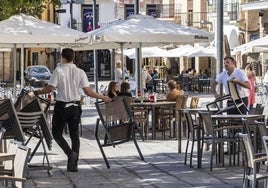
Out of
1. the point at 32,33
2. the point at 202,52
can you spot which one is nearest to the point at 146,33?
the point at 32,33

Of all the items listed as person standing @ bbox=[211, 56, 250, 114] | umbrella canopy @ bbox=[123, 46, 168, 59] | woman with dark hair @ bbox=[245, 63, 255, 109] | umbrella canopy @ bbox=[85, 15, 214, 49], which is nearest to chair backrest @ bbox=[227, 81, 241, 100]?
person standing @ bbox=[211, 56, 250, 114]

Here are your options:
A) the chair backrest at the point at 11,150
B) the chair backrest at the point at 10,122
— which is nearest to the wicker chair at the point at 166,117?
the chair backrest at the point at 10,122

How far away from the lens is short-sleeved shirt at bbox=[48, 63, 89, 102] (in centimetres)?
1223

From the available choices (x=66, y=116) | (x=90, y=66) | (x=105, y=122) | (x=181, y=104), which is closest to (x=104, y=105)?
(x=105, y=122)

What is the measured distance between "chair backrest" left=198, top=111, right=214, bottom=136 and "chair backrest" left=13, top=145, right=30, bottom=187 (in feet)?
17.5

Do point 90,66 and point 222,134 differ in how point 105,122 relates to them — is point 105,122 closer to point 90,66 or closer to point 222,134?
point 222,134

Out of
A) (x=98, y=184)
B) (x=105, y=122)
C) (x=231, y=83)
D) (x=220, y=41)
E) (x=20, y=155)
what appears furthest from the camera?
(x=220, y=41)

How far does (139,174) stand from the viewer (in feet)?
40.1

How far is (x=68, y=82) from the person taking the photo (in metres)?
12.3

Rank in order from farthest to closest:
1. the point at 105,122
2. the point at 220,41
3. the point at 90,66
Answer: the point at 90,66
the point at 220,41
the point at 105,122

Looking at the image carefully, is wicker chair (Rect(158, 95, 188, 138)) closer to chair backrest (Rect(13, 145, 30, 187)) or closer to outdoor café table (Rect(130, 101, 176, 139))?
outdoor café table (Rect(130, 101, 176, 139))

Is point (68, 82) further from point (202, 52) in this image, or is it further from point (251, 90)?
point (202, 52)

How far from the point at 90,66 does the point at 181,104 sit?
61702mm

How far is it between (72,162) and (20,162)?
5.02 meters
